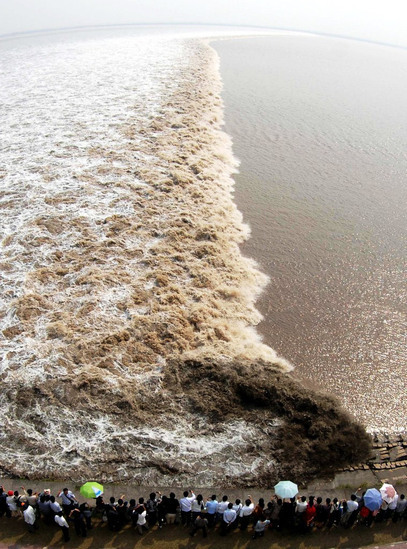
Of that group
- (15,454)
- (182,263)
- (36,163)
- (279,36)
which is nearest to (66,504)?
(15,454)

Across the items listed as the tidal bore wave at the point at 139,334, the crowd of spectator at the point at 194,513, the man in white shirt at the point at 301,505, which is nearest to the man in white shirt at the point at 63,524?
the crowd of spectator at the point at 194,513

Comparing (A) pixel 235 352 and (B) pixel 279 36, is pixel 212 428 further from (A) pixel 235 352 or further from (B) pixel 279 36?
(B) pixel 279 36

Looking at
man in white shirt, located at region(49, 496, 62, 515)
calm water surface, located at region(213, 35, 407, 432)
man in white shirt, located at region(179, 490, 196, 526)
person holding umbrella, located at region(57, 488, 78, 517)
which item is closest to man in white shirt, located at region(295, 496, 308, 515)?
man in white shirt, located at region(179, 490, 196, 526)

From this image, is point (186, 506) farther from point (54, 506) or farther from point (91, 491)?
point (54, 506)

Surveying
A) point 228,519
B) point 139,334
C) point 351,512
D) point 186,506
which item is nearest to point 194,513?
point 186,506

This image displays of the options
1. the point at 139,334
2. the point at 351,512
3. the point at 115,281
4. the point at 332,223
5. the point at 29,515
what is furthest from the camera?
the point at 332,223
